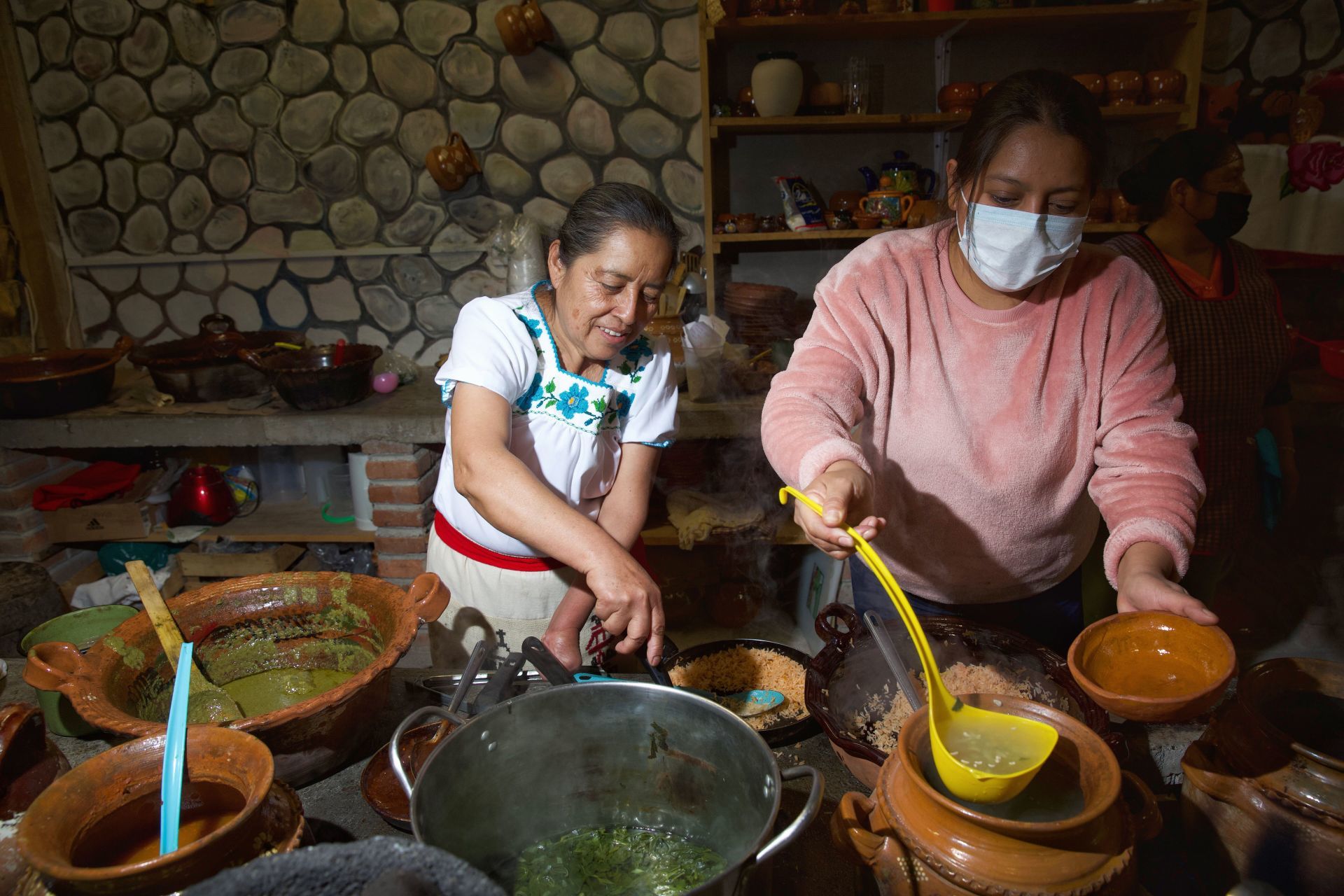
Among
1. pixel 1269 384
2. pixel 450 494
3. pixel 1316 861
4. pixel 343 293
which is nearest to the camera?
pixel 1316 861

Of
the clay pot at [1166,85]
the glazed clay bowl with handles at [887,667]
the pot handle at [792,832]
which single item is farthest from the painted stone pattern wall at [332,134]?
the pot handle at [792,832]

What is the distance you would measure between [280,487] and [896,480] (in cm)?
374

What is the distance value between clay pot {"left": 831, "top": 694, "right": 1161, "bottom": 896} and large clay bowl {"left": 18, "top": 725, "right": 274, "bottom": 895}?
0.71 meters

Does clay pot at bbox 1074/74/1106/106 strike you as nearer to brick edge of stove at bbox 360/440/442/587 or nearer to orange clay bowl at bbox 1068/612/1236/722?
orange clay bowl at bbox 1068/612/1236/722

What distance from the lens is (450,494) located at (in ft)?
6.31

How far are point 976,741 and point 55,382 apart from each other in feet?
13.4

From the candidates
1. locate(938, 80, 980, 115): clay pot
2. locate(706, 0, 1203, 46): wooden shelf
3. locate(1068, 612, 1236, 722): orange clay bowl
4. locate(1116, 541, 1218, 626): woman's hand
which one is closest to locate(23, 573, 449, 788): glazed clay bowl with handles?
locate(1068, 612, 1236, 722): orange clay bowl

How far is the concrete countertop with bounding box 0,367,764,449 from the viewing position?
3.55 metres

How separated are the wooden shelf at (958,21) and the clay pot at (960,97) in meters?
0.29

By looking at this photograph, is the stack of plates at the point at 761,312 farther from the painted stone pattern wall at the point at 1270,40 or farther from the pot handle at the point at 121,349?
the pot handle at the point at 121,349

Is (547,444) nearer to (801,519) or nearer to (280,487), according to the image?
(801,519)

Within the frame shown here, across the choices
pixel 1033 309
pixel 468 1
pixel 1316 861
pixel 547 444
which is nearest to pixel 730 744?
pixel 1316 861

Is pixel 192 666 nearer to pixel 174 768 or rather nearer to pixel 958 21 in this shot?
pixel 174 768

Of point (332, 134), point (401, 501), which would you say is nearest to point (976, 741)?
point (401, 501)
